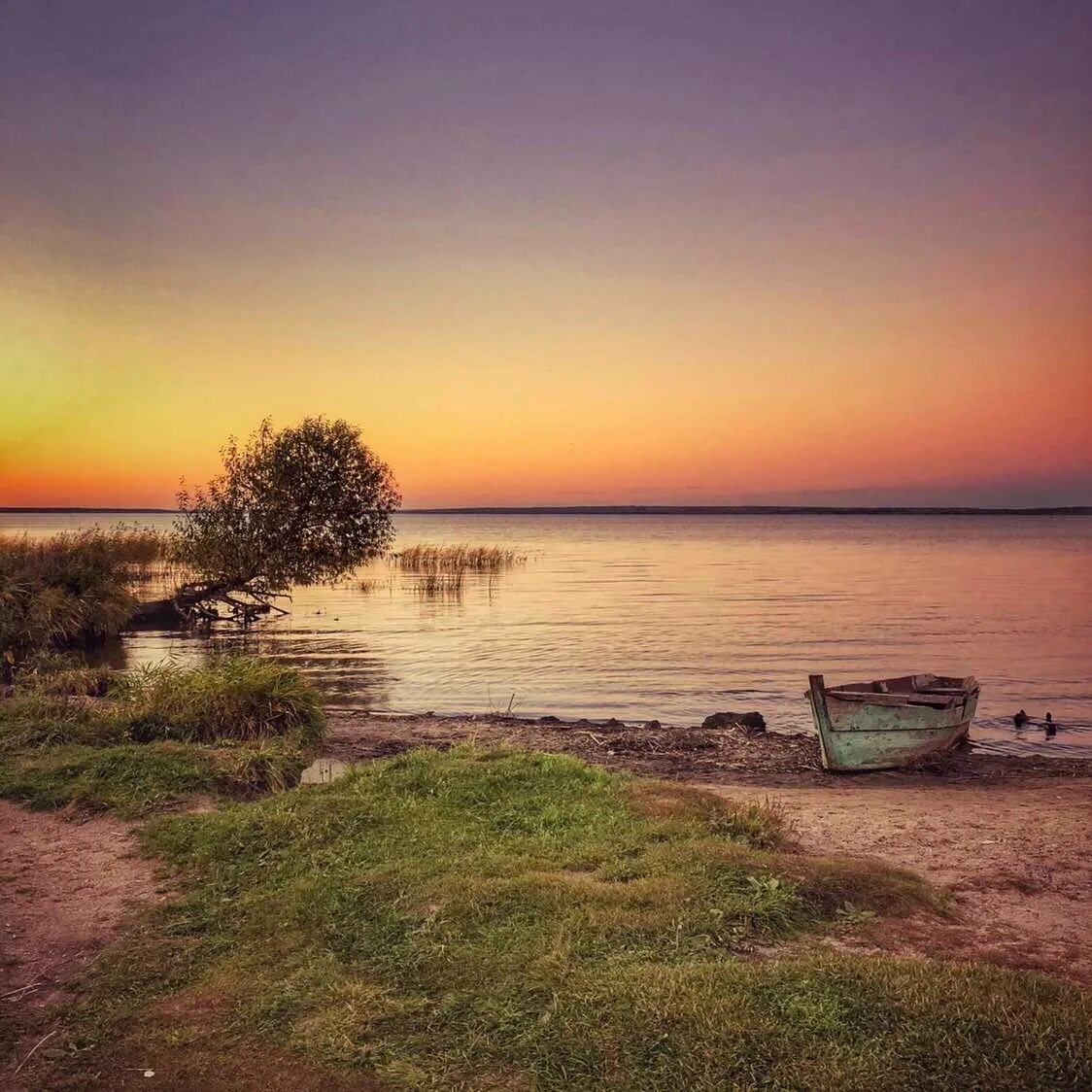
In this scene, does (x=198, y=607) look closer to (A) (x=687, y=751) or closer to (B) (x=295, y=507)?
(B) (x=295, y=507)

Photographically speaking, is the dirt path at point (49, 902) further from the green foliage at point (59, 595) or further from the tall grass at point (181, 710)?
the green foliage at point (59, 595)

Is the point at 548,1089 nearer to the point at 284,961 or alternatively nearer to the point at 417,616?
the point at 284,961

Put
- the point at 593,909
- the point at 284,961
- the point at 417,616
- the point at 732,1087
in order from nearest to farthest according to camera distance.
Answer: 1. the point at 732,1087
2. the point at 284,961
3. the point at 593,909
4. the point at 417,616

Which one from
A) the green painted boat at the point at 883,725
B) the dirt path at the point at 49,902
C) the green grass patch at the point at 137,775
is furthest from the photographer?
the green painted boat at the point at 883,725

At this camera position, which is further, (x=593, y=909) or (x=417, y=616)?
(x=417, y=616)

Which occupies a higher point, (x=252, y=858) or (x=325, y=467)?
(x=325, y=467)

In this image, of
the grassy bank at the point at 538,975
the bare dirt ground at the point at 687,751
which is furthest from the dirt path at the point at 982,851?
the bare dirt ground at the point at 687,751

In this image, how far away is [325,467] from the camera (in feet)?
123

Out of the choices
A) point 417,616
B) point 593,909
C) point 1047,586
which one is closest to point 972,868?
point 593,909

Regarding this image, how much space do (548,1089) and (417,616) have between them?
38.3 m

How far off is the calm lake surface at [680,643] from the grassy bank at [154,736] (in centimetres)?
757

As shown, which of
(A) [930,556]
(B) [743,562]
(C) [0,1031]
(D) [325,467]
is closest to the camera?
(C) [0,1031]

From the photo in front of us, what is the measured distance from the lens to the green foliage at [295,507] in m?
37.4

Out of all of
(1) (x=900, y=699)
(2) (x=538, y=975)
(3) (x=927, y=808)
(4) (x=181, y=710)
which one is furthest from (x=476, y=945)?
(1) (x=900, y=699)
